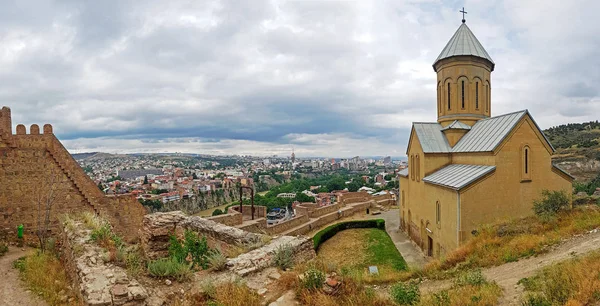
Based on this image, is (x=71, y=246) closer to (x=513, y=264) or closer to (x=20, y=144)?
(x=20, y=144)

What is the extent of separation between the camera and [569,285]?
167 inches

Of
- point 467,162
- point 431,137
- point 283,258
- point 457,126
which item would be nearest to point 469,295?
point 283,258

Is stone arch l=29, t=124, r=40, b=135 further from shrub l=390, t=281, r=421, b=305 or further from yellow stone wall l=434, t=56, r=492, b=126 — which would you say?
yellow stone wall l=434, t=56, r=492, b=126

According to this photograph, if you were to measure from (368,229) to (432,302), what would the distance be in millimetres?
16526

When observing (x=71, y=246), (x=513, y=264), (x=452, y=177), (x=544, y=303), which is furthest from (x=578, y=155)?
(x=71, y=246)

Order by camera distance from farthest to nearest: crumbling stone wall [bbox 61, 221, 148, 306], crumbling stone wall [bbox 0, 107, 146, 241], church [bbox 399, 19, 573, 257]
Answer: church [bbox 399, 19, 573, 257], crumbling stone wall [bbox 0, 107, 146, 241], crumbling stone wall [bbox 61, 221, 148, 306]

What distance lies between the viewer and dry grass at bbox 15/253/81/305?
5199mm

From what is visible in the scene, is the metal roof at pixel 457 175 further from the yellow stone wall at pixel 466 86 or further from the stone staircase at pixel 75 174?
the stone staircase at pixel 75 174

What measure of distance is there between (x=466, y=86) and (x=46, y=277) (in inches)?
711

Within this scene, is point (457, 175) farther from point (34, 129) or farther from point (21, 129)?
point (21, 129)

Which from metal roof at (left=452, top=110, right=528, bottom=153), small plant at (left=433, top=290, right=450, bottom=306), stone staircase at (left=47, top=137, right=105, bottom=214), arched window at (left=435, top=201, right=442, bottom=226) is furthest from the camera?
arched window at (left=435, top=201, right=442, bottom=226)

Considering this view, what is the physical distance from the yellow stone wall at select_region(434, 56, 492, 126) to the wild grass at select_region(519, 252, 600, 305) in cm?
1165

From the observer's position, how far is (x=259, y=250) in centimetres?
570

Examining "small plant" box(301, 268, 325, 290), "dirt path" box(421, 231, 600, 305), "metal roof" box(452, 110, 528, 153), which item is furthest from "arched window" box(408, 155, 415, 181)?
"small plant" box(301, 268, 325, 290)
